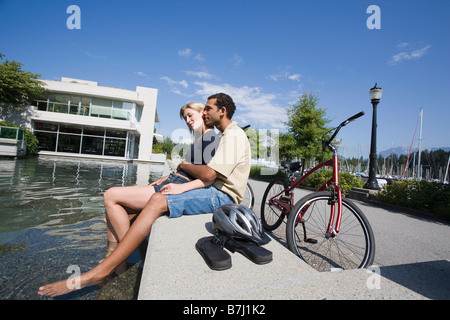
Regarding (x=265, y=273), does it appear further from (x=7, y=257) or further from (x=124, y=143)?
(x=124, y=143)

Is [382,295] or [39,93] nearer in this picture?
[382,295]

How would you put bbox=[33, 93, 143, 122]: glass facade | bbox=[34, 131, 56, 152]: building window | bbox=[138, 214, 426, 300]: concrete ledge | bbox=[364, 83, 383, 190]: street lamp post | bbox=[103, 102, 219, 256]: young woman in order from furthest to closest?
bbox=[33, 93, 143, 122]: glass facade
bbox=[34, 131, 56, 152]: building window
bbox=[364, 83, 383, 190]: street lamp post
bbox=[103, 102, 219, 256]: young woman
bbox=[138, 214, 426, 300]: concrete ledge

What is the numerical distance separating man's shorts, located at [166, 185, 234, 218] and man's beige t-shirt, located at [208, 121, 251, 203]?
0.07m

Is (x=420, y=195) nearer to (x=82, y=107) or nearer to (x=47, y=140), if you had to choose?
(x=82, y=107)

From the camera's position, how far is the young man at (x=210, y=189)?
176 centimetres

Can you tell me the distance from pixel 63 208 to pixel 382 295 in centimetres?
480

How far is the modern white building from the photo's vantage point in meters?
26.0

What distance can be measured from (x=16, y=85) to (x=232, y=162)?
32156 mm

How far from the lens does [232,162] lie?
2.13m

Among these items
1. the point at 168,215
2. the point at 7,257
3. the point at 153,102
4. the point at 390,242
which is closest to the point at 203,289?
the point at 168,215

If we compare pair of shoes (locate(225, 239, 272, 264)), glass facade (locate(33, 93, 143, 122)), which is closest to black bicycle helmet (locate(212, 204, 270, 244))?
pair of shoes (locate(225, 239, 272, 264))

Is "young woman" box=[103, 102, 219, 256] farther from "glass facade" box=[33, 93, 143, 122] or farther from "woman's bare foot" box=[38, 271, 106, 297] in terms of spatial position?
"glass facade" box=[33, 93, 143, 122]

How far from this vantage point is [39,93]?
2533 cm

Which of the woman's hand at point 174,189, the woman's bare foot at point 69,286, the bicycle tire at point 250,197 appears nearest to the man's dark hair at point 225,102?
the woman's hand at point 174,189
